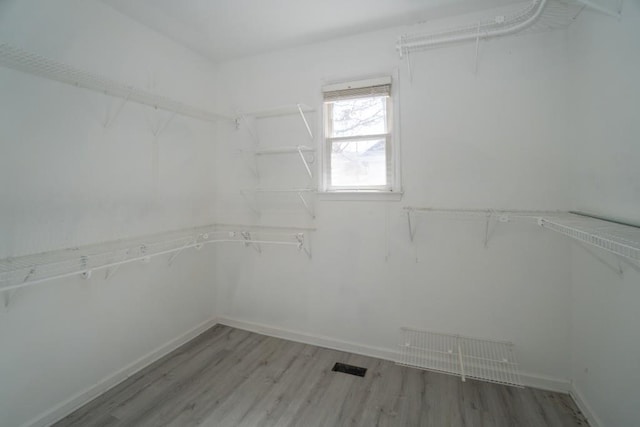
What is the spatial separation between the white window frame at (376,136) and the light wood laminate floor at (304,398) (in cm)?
138

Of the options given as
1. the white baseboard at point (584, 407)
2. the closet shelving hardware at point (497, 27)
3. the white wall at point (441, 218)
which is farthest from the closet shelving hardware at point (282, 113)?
the white baseboard at point (584, 407)

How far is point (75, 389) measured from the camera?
174 centimetres

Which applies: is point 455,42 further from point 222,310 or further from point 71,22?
point 222,310

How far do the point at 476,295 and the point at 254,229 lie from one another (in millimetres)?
1960

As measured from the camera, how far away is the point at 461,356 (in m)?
2.01

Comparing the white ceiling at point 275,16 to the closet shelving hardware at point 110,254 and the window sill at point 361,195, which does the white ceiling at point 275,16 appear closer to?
the window sill at point 361,195

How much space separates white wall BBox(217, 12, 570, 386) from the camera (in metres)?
1.88

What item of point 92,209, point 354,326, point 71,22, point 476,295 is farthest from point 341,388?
point 71,22

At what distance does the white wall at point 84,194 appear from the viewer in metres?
1.50

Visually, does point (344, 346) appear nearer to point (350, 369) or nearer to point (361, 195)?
point (350, 369)

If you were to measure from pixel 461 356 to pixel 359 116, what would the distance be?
2.01 metres

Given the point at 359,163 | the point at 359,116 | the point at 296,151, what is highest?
the point at 359,116

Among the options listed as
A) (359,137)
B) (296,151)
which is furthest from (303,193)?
(359,137)

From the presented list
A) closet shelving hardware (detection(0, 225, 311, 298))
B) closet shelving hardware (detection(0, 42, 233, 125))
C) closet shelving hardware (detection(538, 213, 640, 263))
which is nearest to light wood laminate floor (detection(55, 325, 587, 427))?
closet shelving hardware (detection(0, 225, 311, 298))
